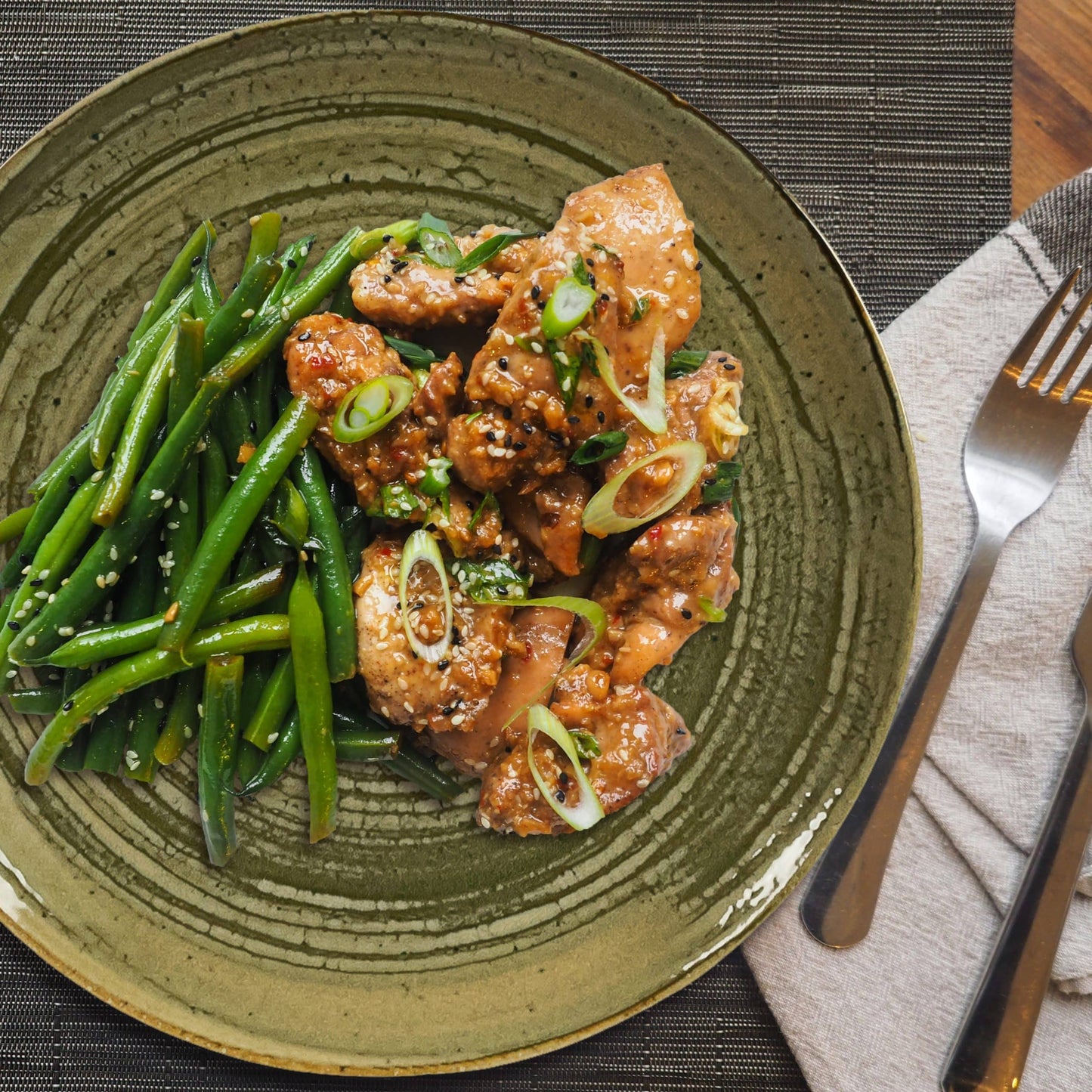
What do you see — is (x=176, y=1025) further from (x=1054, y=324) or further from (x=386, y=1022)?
(x=1054, y=324)

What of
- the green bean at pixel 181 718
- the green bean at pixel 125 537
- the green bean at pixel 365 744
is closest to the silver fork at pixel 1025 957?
the green bean at pixel 365 744

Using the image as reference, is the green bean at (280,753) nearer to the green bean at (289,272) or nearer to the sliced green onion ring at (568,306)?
the green bean at (289,272)

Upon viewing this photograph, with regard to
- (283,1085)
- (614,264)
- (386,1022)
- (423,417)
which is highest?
(614,264)

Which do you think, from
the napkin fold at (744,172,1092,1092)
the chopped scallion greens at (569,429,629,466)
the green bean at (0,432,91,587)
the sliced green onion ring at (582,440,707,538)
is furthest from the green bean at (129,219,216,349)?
the napkin fold at (744,172,1092,1092)

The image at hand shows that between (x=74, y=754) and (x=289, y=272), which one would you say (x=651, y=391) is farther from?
(x=74, y=754)

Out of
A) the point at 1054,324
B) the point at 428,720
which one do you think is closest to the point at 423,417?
the point at 428,720

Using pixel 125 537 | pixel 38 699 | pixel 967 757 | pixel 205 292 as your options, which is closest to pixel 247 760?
pixel 38 699
